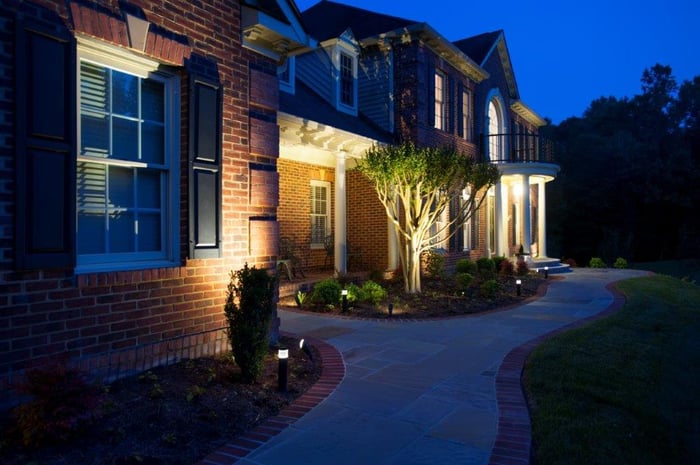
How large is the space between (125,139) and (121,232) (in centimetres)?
83

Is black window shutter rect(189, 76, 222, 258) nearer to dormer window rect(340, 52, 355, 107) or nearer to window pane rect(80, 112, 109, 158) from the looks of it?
window pane rect(80, 112, 109, 158)

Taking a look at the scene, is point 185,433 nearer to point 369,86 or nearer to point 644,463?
point 644,463

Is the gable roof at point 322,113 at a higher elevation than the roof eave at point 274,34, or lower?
higher

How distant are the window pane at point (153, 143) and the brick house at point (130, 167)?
13mm

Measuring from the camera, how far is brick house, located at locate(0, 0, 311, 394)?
3.46 metres

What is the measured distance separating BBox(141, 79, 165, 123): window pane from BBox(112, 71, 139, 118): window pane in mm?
84

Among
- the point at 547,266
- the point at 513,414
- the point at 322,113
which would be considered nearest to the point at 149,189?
the point at 513,414

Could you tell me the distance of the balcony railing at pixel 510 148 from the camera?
17.2 metres

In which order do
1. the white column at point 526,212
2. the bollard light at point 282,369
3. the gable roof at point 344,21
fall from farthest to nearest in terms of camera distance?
the white column at point 526,212, the gable roof at point 344,21, the bollard light at point 282,369

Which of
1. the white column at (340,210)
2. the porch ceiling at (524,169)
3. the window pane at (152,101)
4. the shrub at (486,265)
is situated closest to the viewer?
the window pane at (152,101)

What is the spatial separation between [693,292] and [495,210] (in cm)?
654

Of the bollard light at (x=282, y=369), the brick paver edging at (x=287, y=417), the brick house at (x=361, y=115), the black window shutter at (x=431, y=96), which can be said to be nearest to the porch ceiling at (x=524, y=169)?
the brick house at (x=361, y=115)

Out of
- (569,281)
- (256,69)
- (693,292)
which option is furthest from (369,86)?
(693,292)

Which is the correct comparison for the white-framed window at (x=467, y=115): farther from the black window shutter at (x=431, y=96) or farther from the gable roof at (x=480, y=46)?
the black window shutter at (x=431, y=96)
